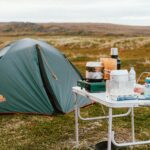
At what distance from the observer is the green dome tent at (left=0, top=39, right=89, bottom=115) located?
9.70 meters

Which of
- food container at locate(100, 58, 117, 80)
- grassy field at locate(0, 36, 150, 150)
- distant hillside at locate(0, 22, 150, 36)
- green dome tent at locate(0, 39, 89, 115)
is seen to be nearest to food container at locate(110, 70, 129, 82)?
food container at locate(100, 58, 117, 80)

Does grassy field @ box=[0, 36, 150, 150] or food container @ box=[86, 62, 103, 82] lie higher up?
food container @ box=[86, 62, 103, 82]

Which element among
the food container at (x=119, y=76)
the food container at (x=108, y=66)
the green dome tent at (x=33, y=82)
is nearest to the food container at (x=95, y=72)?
the food container at (x=108, y=66)

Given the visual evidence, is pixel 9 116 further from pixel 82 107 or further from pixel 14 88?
pixel 82 107

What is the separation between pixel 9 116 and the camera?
958 cm

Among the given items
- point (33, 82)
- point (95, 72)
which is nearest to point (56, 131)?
point (33, 82)

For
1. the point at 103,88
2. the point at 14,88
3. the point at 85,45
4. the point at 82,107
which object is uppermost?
the point at 103,88

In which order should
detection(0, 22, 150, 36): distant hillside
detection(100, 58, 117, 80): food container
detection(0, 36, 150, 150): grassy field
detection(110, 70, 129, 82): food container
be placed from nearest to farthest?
1. detection(110, 70, 129, 82): food container
2. detection(100, 58, 117, 80): food container
3. detection(0, 36, 150, 150): grassy field
4. detection(0, 22, 150, 36): distant hillside

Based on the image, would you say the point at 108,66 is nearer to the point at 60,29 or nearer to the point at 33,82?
the point at 33,82

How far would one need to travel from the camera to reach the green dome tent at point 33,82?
9695mm

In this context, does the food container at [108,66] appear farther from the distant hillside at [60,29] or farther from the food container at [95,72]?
the distant hillside at [60,29]

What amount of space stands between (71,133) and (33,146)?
3.50 feet

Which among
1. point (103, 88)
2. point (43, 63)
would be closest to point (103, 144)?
point (103, 88)

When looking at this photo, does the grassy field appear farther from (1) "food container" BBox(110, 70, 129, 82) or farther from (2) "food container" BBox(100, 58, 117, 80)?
(1) "food container" BBox(110, 70, 129, 82)
